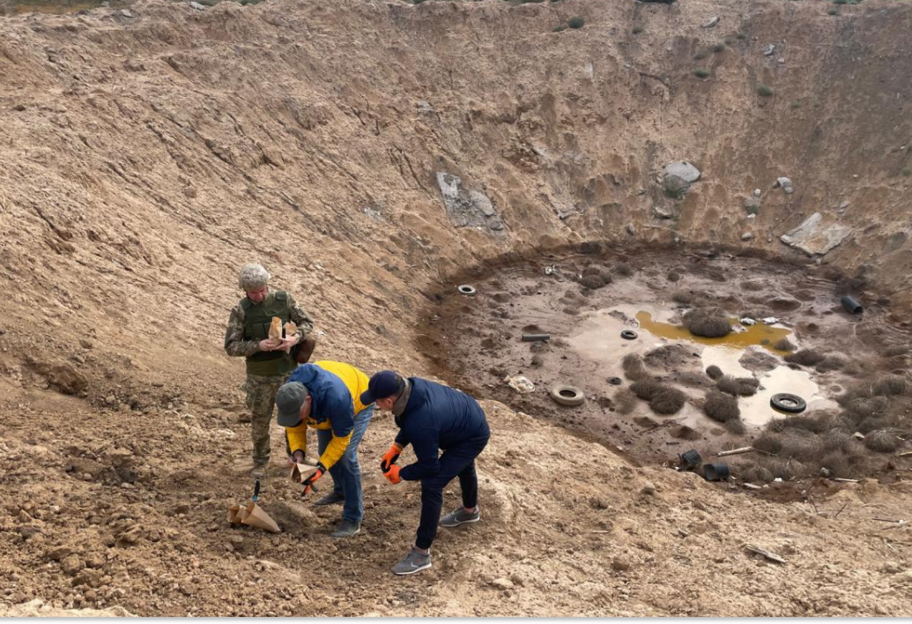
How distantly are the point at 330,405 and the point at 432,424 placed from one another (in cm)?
77

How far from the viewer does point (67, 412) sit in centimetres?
629

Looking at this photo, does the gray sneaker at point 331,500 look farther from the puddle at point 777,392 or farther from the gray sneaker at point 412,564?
the puddle at point 777,392

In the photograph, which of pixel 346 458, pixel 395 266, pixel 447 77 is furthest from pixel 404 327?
pixel 447 77

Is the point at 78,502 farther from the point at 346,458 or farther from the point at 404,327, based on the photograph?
the point at 404,327

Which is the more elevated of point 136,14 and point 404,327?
point 136,14

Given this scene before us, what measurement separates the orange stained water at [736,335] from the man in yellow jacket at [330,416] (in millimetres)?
11763

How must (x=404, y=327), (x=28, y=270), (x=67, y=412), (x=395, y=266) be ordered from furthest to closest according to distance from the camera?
(x=395, y=266) < (x=404, y=327) < (x=28, y=270) < (x=67, y=412)

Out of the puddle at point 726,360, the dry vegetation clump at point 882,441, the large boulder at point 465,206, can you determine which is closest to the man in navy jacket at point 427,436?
the dry vegetation clump at point 882,441

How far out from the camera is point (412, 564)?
481 centimetres

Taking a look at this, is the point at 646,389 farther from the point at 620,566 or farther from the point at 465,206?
the point at 465,206

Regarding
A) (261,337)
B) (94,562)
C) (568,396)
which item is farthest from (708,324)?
(94,562)

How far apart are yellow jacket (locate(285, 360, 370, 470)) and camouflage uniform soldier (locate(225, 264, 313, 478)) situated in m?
0.85

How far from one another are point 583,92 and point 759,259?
903 centimetres

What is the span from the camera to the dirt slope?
486 cm
